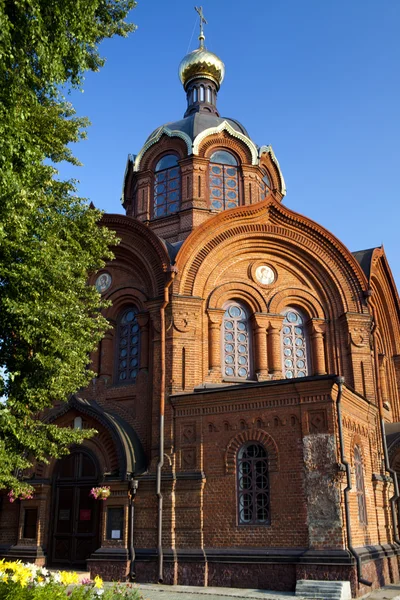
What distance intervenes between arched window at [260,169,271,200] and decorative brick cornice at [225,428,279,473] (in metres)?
9.33

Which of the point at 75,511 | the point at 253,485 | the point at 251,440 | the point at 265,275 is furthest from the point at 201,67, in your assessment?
the point at 75,511

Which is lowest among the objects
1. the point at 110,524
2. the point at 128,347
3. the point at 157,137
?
the point at 110,524

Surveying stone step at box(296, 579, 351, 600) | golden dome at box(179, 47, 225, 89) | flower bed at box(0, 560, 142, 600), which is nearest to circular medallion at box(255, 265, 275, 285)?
stone step at box(296, 579, 351, 600)

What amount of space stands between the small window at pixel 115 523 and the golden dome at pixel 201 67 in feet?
51.8

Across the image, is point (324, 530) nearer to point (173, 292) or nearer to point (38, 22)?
point (173, 292)

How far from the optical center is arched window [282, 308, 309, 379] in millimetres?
15766

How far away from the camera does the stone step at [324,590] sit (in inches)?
422

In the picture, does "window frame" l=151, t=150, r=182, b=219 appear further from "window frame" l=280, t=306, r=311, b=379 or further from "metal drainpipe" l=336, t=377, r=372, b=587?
"metal drainpipe" l=336, t=377, r=372, b=587

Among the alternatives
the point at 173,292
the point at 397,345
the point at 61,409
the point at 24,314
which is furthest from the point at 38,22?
the point at 397,345

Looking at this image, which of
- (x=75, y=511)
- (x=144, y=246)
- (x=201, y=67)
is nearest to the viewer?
(x=75, y=511)

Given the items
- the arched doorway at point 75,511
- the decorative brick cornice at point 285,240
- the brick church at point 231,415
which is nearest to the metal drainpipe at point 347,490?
the brick church at point 231,415

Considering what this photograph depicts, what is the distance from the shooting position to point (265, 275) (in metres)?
16.5

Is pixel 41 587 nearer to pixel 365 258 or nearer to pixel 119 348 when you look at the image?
pixel 119 348

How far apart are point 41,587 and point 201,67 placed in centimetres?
1965
